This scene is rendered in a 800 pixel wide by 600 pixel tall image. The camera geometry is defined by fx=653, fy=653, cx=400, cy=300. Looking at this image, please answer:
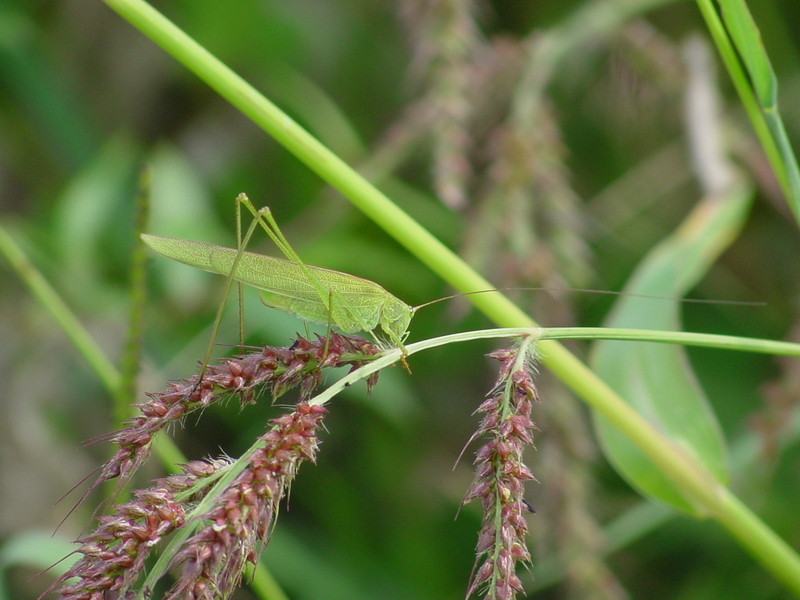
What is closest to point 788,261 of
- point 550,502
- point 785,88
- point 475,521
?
point 785,88

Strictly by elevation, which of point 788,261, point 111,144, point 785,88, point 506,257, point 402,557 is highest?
point 785,88

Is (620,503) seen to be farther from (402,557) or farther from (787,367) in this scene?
(787,367)

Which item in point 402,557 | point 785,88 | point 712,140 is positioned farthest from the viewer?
point 785,88

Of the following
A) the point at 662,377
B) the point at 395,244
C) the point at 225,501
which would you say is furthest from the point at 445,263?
the point at 395,244

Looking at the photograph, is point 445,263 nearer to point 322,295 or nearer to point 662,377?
point 322,295

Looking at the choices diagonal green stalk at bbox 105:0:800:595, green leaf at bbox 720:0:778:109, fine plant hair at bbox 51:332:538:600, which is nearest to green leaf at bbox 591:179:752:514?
diagonal green stalk at bbox 105:0:800:595

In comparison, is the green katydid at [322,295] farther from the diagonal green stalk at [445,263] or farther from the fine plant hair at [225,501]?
the fine plant hair at [225,501]
